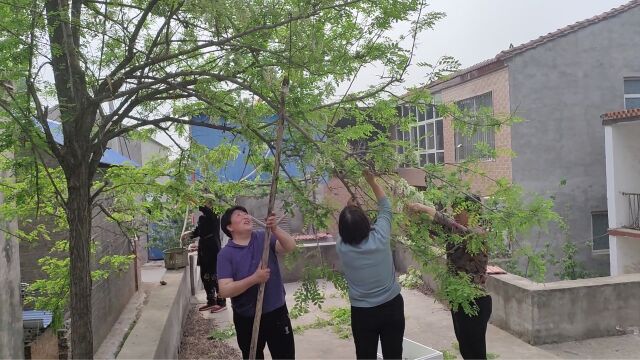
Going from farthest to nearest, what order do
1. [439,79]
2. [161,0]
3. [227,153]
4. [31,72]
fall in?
1. [227,153]
2. [161,0]
3. [439,79]
4. [31,72]

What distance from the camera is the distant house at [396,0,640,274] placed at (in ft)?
40.4

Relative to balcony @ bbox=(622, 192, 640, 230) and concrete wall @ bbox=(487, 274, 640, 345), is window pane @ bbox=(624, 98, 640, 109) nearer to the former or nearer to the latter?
balcony @ bbox=(622, 192, 640, 230)

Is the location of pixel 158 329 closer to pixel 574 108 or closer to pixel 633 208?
pixel 633 208

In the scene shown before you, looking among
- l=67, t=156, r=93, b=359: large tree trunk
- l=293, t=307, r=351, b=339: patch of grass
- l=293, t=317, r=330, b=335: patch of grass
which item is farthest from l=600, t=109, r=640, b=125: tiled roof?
l=67, t=156, r=93, b=359: large tree trunk

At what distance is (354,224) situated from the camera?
3230mm

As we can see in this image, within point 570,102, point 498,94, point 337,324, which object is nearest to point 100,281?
point 337,324

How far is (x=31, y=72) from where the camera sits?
2977 mm

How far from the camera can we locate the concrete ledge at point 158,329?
13.6 feet

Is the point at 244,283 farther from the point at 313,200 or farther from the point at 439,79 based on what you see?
the point at 439,79

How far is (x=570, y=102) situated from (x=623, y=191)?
2.39 meters

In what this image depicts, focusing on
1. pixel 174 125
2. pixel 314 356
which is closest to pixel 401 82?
pixel 174 125

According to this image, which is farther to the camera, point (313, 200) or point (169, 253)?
point (169, 253)

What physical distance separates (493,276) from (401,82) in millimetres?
4597

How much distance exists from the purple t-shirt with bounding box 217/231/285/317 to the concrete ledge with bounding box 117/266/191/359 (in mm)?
1181
